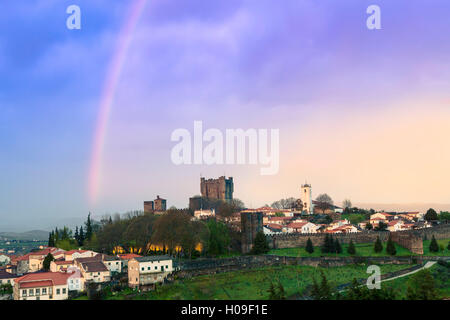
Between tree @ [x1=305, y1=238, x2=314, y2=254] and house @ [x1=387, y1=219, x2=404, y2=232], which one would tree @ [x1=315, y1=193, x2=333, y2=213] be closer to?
house @ [x1=387, y1=219, x2=404, y2=232]

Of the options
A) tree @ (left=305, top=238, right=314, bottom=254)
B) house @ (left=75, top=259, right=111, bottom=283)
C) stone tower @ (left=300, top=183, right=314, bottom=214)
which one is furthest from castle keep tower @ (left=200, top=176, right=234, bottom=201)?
house @ (left=75, top=259, right=111, bottom=283)

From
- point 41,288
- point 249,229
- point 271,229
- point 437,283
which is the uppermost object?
point 249,229

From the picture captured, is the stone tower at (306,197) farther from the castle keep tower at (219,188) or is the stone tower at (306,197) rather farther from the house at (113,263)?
the house at (113,263)

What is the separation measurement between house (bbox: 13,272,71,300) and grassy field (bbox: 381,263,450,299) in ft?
94.1

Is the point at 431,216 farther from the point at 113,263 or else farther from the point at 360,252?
the point at 113,263

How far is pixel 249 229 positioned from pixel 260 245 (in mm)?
3277

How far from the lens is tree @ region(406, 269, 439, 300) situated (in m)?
32.2

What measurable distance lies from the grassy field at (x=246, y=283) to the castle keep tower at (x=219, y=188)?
74.2 m

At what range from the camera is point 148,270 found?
138ft

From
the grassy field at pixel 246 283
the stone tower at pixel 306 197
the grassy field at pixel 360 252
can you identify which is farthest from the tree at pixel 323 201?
the grassy field at pixel 246 283

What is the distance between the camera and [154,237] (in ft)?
174

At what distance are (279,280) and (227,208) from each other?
115 feet

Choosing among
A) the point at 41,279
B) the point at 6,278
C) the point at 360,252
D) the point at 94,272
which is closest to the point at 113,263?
the point at 94,272
